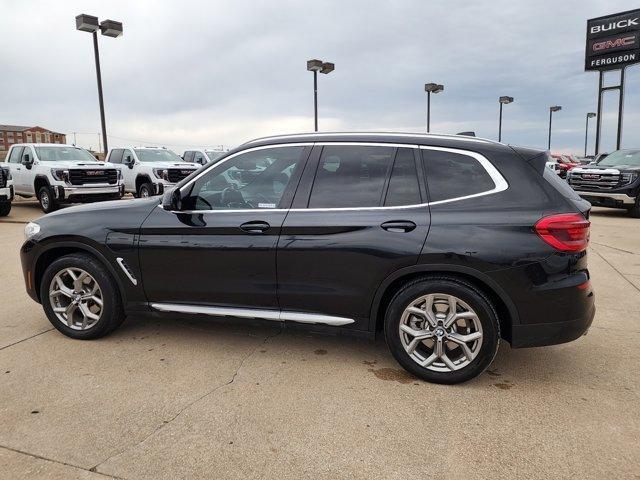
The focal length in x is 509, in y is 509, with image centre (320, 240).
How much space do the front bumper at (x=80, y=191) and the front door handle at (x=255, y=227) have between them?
1166 cm

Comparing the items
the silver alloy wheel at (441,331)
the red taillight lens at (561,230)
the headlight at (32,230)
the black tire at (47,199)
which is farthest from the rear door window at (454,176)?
the black tire at (47,199)

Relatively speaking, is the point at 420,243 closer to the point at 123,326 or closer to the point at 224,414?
the point at 224,414

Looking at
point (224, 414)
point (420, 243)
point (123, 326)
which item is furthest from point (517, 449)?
point (123, 326)

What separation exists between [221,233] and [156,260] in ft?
1.97

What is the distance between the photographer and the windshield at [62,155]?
14461 millimetres

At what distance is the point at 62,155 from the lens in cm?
1480

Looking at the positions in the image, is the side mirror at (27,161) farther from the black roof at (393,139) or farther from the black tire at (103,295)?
the black roof at (393,139)

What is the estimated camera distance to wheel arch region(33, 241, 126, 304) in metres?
4.01

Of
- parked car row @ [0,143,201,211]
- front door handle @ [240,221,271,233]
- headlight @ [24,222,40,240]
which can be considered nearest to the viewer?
front door handle @ [240,221,271,233]

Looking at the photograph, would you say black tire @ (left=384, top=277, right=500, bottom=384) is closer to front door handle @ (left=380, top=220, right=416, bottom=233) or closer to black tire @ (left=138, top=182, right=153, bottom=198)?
front door handle @ (left=380, top=220, right=416, bottom=233)

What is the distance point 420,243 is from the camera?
10.7 feet

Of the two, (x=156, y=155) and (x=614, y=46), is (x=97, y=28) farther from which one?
(x=614, y=46)

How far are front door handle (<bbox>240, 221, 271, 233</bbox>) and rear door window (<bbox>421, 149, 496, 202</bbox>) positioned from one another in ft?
3.77

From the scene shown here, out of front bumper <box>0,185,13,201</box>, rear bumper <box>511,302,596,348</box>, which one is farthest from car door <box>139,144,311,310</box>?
front bumper <box>0,185,13,201</box>
